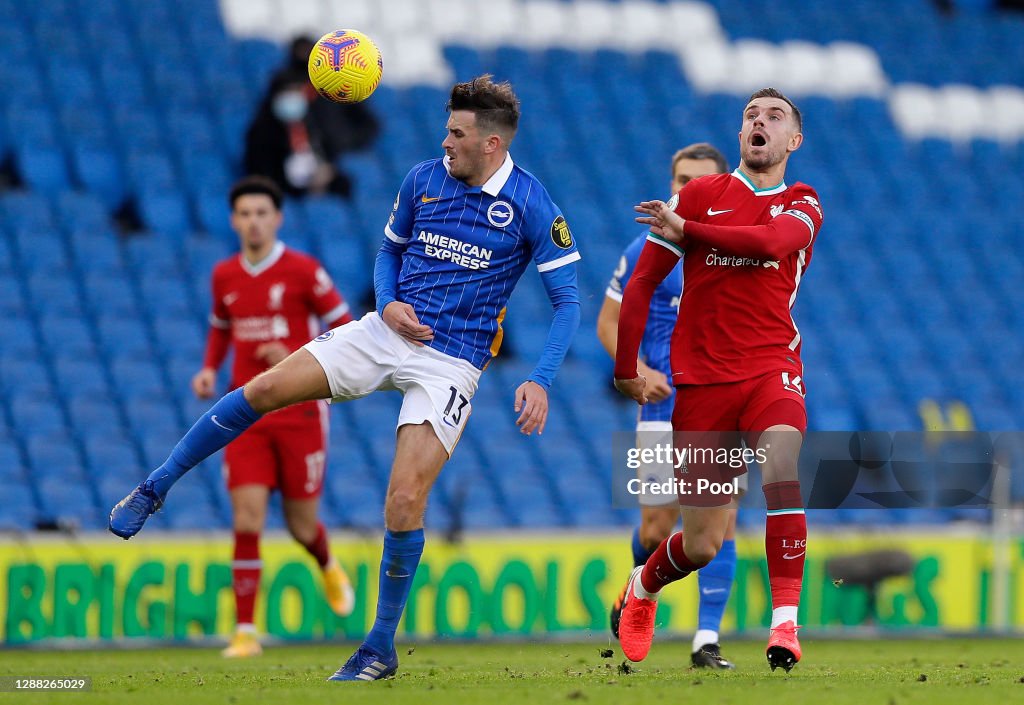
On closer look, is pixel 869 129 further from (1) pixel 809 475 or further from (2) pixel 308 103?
(1) pixel 809 475

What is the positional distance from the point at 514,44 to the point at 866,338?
221 inches

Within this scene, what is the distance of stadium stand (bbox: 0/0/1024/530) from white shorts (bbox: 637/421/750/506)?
136 inches

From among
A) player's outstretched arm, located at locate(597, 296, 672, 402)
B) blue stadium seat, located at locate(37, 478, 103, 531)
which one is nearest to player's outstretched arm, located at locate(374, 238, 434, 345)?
player's outstretched arm, located at locate(597, 296, 672, 402)

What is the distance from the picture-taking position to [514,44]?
17734 millimetres

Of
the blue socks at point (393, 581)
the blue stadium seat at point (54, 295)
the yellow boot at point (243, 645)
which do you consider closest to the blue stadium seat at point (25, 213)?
the blue stadium seat at point (54, 295)

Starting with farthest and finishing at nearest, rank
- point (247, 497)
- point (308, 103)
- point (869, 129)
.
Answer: point (869, 129)
point (308, 103)
point (247, 497)

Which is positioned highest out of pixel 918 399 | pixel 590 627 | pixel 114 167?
pixel 114 167

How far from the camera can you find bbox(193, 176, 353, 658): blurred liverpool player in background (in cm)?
905

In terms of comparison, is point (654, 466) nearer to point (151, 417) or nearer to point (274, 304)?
point (274, 304)

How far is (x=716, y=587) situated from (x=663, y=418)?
994 mm

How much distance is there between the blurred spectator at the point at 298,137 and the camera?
14.8m

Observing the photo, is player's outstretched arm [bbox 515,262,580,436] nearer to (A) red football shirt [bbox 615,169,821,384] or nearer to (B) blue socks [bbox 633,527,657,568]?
(A) red football shirt [bbox 615,169,821,384]

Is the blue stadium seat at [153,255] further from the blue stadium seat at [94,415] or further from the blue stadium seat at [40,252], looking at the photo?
the blue stadium seat at [94,415]

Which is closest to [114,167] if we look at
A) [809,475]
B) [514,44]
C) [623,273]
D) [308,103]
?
[308,103]
